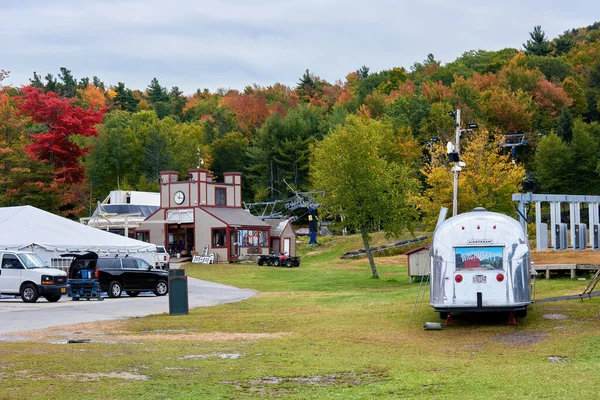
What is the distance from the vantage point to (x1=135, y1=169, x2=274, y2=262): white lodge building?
66438 mm

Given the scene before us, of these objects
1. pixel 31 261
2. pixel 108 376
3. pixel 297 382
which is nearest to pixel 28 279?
pixel 31 261

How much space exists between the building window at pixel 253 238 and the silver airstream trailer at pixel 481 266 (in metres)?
47.2

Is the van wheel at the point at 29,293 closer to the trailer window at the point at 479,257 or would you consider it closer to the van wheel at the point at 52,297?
the van wheel at the point at 52,297

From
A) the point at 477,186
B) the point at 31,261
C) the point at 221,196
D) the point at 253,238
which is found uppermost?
the point at 221,196

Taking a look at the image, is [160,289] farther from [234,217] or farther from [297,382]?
[234,217]

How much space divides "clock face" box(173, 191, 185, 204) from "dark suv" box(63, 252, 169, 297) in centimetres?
3132

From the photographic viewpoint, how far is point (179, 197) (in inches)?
2707

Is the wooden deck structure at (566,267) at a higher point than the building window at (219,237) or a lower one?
lower

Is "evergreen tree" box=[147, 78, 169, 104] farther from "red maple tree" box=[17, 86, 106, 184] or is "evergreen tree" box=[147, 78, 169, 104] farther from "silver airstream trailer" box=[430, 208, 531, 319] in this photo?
"silver airstream trailer" box=[430, 208, 531, 319]

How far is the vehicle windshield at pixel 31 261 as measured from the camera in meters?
32.9

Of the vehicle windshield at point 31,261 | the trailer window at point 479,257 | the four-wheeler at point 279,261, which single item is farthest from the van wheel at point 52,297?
the four-wheeler at point 279,261

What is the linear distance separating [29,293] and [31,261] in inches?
53.3

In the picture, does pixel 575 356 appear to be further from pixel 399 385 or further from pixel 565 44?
pixel 565 44

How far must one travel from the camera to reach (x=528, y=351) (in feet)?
53.9
